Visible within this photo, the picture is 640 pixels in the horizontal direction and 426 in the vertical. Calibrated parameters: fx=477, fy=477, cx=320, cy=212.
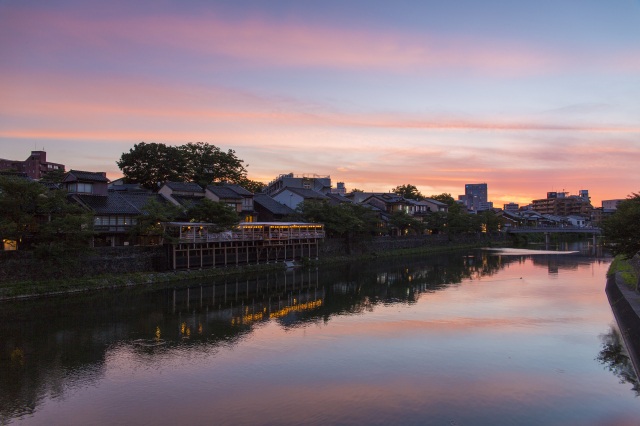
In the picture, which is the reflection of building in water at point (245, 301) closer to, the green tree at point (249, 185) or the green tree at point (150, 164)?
the green tree at point (150, 164)

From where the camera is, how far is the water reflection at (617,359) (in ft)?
55.9

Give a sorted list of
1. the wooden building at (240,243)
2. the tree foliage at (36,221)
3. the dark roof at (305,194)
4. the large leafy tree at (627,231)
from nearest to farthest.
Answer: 1. the large leafy tree at (627,231)
2. the tree foliage at (36,221)
3. the wooden building at (240,243)
4. the dark roof at (305,194)

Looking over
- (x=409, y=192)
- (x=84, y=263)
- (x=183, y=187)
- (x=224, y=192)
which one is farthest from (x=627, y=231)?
(x=409, y=192)

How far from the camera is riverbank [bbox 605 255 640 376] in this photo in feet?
64.7

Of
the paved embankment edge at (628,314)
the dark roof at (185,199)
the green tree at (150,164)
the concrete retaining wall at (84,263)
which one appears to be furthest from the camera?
the green tree at (150,164)

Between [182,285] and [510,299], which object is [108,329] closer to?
[182,285]

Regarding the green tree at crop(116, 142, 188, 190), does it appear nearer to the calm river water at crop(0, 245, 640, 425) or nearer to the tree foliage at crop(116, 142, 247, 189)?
the tree foliage at crop(116, 142, 247, 189)

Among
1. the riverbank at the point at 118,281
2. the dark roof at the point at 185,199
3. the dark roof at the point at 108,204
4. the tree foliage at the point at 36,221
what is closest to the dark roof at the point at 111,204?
the dark roof at the point at 108,204

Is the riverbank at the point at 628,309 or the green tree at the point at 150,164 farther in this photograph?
the green tree at the point at 150,164

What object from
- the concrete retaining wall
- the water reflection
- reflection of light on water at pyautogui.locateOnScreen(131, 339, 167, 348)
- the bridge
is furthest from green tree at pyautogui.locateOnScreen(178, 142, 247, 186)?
the bridge

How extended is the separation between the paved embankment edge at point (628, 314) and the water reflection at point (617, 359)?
22 cm

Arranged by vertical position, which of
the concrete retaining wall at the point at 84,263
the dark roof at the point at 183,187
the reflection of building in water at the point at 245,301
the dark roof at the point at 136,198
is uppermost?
the dark roof at the point at 183,187

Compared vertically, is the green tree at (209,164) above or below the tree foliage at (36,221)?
above

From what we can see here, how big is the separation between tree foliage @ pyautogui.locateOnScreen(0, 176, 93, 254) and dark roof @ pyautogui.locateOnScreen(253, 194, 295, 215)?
2969cm
